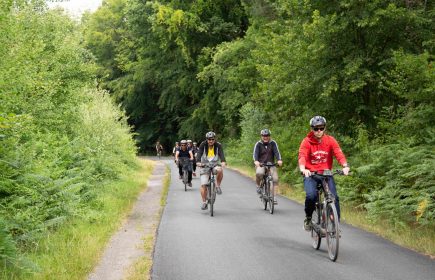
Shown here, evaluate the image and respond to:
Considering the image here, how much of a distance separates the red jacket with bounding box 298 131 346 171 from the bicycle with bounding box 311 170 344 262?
1.09ft

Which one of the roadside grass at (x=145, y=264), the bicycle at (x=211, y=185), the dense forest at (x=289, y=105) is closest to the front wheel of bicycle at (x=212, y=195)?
the bicycle at (x=211, y=185)

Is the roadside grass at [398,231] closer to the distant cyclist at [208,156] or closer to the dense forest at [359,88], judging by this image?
the dense forest at [359,88]

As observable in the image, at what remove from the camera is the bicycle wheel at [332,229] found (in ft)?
25.8

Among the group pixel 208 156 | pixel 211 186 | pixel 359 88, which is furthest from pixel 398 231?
pixel 359 88

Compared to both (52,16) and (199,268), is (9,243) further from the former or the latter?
(52,16)

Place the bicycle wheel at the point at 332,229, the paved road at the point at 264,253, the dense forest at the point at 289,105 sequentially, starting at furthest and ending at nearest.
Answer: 1. the dense forest at the point at 289,105
2. the bicycle wheel at the point at 332,229
3. the paved road at the point at 264,253

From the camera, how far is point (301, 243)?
31.4 feet

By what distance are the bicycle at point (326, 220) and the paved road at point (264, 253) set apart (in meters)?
0.22

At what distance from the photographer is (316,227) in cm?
877

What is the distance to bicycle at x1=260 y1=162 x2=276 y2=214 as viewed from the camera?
13664 mm

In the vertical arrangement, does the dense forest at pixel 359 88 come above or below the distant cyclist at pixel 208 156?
above

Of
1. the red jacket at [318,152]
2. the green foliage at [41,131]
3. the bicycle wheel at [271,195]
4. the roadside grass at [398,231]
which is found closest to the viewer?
the red jacket at [318,152]

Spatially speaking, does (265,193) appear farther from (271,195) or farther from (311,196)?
(311,196)

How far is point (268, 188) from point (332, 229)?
5821mm
